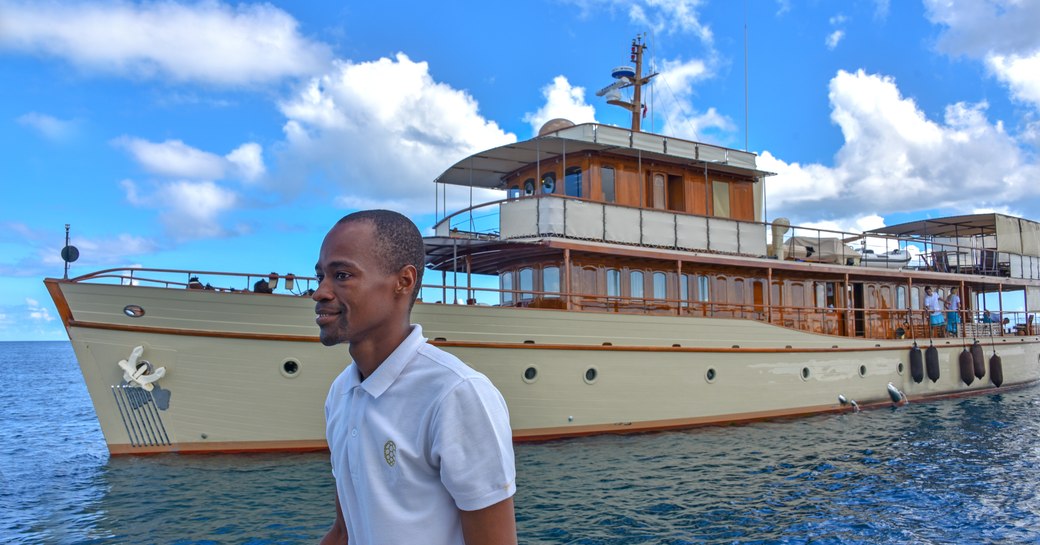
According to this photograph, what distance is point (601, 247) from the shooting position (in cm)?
1438

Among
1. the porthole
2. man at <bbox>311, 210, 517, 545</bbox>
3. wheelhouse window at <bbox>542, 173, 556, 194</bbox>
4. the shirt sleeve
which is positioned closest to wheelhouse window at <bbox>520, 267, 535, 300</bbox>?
wheelhouse window at <bbox>542, 173, 556, 194</bbox>

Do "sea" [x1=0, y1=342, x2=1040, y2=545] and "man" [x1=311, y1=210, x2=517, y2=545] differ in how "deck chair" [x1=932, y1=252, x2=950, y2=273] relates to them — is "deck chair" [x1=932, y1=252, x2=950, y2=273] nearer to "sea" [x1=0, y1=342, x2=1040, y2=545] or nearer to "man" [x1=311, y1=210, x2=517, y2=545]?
"sea" [x1=0, y1=342, x2=1040, y2=545]

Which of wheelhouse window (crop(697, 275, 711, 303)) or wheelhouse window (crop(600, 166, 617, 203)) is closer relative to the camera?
wheelhouse window (crop(600, 166, 617, 203))

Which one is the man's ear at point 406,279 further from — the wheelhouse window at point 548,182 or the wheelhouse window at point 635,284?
the wheelhouse window at point 548,182

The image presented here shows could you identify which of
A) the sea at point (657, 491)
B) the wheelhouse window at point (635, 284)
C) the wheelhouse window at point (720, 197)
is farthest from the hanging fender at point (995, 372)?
the wheelhouse window at point (635, 284)

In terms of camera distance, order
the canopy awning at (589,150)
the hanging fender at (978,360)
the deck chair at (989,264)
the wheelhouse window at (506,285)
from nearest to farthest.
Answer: the canopy awning at (589,150), the wheelhouse window at (506,285), the hanging fender at (978,360), the deck chair at (989,264)

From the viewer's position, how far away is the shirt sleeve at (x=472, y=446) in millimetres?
1689

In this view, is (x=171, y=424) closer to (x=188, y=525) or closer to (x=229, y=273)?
(x=229, y=273)

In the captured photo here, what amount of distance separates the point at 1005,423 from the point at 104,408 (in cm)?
1870

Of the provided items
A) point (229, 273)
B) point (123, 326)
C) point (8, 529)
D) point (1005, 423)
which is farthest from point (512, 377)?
point (1005, 423)

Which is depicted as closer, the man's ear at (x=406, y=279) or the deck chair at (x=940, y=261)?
the man's ear at (x=406, y=279)

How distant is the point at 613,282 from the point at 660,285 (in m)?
1.26

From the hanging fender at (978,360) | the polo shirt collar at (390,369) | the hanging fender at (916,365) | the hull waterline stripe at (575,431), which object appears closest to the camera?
the polo shirt collar at (390,369)

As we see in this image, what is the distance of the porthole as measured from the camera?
11531mm
